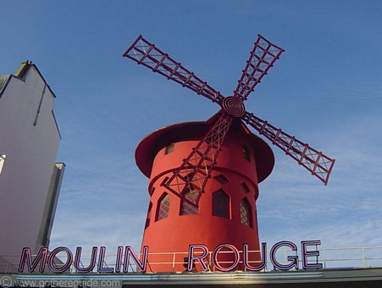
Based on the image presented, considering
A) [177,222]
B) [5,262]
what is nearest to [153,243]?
[177,222]

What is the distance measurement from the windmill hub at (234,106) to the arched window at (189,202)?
112 inches

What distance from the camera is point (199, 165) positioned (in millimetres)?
14555

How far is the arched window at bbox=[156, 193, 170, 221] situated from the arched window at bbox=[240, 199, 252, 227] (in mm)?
2257

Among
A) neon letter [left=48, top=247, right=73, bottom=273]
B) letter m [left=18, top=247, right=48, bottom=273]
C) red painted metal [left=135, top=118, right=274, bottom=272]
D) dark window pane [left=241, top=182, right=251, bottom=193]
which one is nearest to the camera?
neon letter [left=48, top=247, right=73, bottom=273]

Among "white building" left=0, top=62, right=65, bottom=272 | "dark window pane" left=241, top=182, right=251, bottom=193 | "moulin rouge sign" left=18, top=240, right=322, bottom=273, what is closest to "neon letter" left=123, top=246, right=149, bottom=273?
"moulin rouge sign" left=18, top=240, right=322, bottom=273

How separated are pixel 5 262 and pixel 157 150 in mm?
6099

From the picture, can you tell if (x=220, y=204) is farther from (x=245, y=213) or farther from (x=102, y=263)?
(x=102, y=263)

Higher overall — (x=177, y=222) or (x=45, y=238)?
(x=45, y=238)

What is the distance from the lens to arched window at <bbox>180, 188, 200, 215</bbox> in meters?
14.2

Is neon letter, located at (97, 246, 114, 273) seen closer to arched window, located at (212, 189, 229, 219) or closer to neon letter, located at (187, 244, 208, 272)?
neon letter, located at (187, 244, 208, 272)

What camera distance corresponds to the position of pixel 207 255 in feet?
38.7

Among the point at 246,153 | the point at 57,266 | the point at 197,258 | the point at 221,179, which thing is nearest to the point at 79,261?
the point at 57,266

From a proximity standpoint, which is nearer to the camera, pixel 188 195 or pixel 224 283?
pixel 224 283

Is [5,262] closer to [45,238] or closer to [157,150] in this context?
[45,238]
